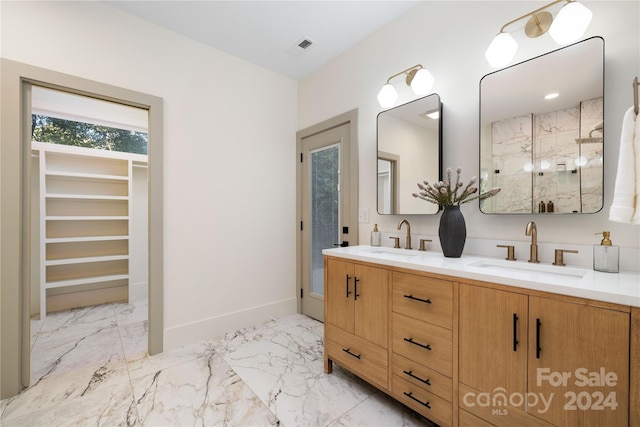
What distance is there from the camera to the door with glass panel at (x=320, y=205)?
259 cm

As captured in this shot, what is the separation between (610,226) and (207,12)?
9.37 ft

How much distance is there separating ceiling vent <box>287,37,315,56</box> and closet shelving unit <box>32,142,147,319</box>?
7.82 feet

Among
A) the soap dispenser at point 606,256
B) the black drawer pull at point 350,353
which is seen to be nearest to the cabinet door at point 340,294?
the black drawer pull at point 350,353

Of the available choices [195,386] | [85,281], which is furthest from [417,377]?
[85,281]

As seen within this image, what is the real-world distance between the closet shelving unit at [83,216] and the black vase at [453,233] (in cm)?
361

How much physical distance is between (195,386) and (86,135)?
3.43 metres

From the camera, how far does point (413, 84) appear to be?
1.89 meters

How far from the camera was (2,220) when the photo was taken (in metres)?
1.62

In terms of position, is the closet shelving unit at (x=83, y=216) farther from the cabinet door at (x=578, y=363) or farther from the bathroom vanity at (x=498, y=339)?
the cabinet door at (x=578, y=363)

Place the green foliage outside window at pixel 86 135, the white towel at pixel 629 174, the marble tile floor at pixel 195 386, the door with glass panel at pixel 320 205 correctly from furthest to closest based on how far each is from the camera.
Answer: the green foliage outside window at pixel 86 135 < the door with glass panel at pixel 320 205 < the marble tile floor at pixel 195 386 < the white towel at pixel 629 174

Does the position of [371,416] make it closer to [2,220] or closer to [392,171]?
[392,171]

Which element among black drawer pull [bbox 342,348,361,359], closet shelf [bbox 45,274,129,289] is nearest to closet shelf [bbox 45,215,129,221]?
closet shelf [bbox 45,274,129,289]

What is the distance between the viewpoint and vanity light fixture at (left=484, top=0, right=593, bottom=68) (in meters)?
1.24

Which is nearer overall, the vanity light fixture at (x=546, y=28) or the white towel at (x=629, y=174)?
the white towel at (x=629, y=174)
